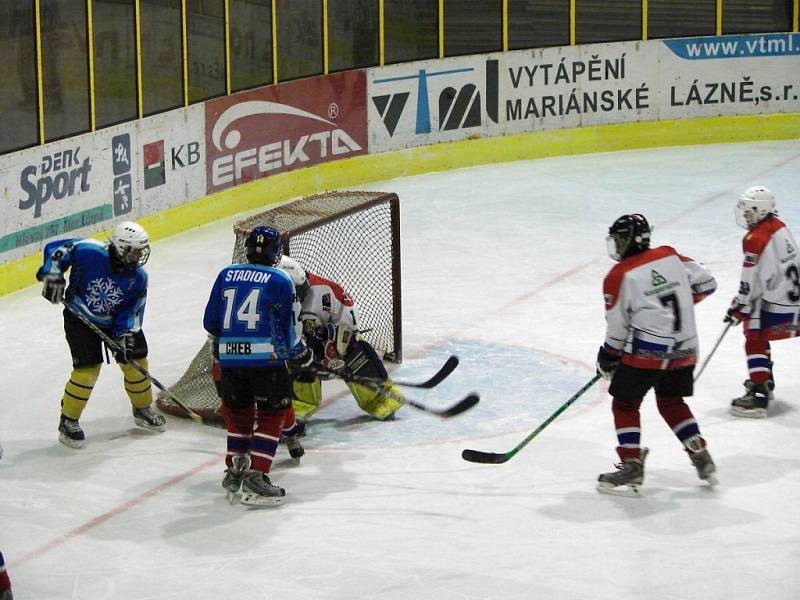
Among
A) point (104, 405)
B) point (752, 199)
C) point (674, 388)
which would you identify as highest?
point (752, 199)

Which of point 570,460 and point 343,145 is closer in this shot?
point 570,460

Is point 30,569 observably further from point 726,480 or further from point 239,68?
point 239,68

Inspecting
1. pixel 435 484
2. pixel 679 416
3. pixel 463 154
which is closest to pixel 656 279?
pixel 679 416

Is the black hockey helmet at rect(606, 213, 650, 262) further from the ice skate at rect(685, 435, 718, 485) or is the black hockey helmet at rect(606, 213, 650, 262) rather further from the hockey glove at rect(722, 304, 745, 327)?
the hockey glove at rect(722, 304, 745, 327)

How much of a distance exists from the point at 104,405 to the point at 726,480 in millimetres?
2911

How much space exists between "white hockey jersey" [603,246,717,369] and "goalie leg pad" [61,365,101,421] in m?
2.27

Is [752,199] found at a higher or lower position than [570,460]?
higher

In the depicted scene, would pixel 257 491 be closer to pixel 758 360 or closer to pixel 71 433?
pixel 71 433

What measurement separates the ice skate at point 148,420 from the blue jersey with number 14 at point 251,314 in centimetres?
113

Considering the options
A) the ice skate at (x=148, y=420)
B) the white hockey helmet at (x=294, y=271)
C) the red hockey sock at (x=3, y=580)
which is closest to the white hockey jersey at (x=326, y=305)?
the white hockey helmet at (x=294, y=271)

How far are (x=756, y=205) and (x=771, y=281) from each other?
1.11 ft

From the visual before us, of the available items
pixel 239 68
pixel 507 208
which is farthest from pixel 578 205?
pixel 239 68

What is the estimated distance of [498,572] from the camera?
201 inches

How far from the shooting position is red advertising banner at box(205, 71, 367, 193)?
36.5 feet
